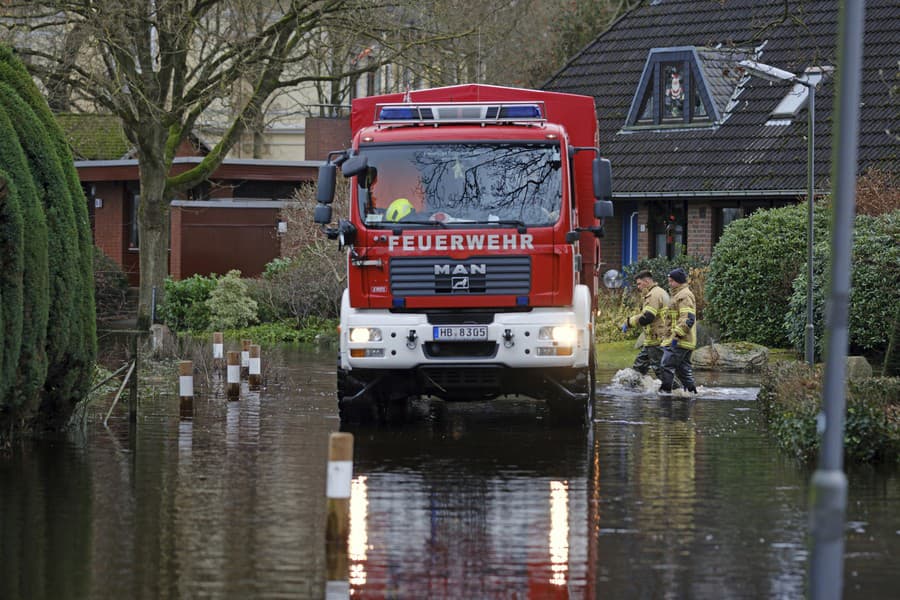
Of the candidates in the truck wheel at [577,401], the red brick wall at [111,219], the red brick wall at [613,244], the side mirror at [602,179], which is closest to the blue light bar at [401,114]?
the side mirror at [602,179]

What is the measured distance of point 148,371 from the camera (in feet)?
81.2

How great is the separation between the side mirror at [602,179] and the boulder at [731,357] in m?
10.4

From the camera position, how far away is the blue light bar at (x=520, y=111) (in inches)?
668

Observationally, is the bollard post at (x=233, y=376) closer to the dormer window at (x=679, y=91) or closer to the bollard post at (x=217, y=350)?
the bollard post at (x=217, y=350)

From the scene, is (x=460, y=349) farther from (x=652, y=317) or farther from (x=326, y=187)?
(x=652, y=317)

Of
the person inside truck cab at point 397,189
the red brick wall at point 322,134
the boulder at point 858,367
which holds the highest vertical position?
the red brick wall at point 322,134

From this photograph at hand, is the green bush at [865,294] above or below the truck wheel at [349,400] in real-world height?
above

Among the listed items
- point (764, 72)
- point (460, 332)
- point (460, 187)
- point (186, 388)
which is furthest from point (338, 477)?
point (764, 72)

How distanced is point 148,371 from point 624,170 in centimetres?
1412

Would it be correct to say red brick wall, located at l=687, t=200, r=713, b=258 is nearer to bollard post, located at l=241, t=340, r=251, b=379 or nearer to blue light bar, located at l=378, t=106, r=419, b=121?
bollard post, located at l=241, t=340, r=251, b=379

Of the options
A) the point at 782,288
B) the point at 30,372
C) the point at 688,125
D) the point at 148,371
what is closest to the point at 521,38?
the point at 688,125

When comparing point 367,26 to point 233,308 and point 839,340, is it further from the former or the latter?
point 839,340

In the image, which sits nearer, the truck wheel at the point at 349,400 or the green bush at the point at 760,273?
the truck wheel at the point at 349,400

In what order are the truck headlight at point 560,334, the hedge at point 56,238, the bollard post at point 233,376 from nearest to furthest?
1. the hedge at point 56,238
2. the truck headlight at point 560,334
3. the bollard post at point 233,376
